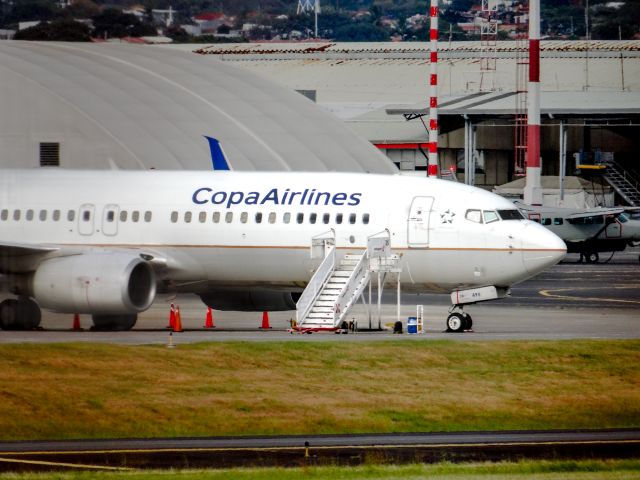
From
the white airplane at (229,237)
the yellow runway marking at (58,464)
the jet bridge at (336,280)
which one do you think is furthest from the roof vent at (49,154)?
the yellow runway marking at (58,464)

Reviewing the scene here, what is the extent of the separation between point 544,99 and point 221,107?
28.8 m

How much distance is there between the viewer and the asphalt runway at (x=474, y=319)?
127 feet

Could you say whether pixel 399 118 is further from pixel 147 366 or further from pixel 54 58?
pixel 147 366

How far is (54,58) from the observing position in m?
69.9

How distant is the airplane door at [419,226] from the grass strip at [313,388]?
4.75m

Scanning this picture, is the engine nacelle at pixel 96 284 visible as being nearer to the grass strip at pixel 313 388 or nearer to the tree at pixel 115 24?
the grass strip at pixel 313 388

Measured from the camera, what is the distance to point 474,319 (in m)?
46.2

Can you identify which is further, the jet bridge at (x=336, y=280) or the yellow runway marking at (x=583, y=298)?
the yellow runway marking at (x=583, y=298)

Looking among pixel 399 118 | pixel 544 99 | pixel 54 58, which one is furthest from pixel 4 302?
pixel 399 118

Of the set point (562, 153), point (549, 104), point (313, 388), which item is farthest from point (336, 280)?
point (549, 104)

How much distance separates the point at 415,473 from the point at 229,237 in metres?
20.1

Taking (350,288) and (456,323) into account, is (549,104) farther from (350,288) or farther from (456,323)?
(350,288)

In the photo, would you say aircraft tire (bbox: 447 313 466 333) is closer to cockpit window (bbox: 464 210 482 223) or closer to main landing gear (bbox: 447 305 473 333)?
main landing gear (bbox: 447 305 473 333)

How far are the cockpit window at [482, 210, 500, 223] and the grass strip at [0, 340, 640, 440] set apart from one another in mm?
4796
